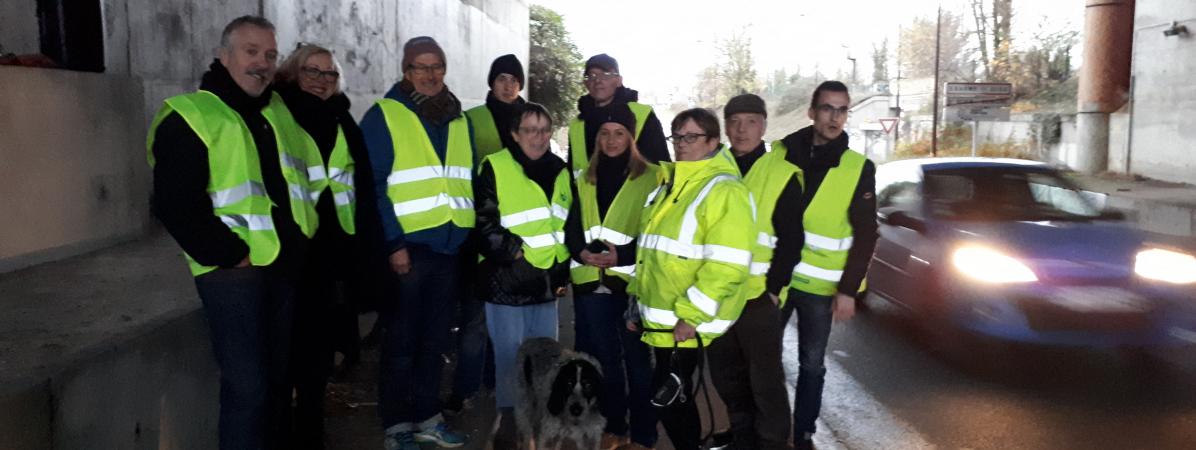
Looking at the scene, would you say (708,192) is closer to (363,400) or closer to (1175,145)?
(363,400)

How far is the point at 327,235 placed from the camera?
4004mm

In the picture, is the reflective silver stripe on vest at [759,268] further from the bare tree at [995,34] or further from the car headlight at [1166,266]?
the bare tree at [995,34]

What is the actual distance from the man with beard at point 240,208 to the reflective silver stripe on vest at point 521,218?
1.05 m

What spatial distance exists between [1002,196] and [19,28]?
6627 mm

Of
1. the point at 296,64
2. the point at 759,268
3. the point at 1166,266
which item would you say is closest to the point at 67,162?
the point at 296,64

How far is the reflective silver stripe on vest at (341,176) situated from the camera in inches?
160

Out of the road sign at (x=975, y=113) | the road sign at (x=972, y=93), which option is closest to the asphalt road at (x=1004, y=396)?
the road sign at (x=975, y=113)

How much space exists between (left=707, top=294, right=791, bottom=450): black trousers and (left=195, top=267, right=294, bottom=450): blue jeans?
70.5 inches

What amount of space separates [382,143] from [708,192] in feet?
5.40

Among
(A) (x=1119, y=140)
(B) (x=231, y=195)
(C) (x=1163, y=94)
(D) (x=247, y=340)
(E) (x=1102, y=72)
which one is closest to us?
(B) (x=231, y=195)

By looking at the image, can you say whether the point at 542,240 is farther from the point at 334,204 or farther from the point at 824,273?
the point at 824,273

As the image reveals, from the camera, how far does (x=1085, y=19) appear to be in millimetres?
26328

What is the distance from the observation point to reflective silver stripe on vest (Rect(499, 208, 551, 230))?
445 centimetres

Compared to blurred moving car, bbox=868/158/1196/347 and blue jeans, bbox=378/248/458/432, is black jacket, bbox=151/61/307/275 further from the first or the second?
blurred moving car, bbox=868/158/1196/347
